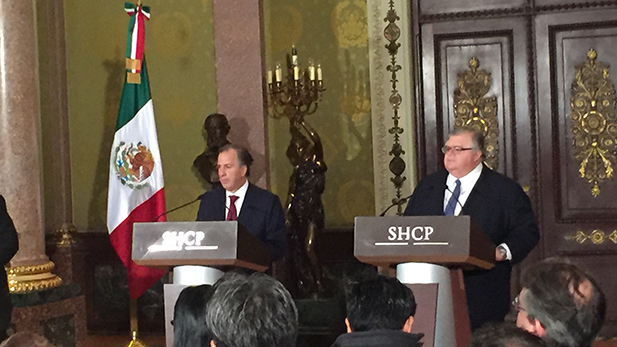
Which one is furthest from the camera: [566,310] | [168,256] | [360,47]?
[360,47]

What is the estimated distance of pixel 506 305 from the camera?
14.3ft

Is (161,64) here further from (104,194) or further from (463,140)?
(463,140)

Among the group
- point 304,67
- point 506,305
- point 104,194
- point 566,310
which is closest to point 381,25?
point 304,67

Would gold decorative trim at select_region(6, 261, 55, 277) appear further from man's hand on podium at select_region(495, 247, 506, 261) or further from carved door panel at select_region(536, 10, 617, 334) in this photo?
carved door panel at select_region(536, 10, 617, 334)

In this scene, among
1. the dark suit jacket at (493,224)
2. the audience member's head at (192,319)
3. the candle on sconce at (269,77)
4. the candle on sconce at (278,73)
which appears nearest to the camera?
the audience member's head at (192,319)

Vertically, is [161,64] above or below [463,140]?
above

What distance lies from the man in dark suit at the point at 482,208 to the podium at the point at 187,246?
3.15 feet

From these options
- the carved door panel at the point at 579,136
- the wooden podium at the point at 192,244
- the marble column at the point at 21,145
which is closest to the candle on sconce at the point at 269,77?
the marble column at the point at 21,145

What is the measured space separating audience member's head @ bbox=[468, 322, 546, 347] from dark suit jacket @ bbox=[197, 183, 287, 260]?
2893mm

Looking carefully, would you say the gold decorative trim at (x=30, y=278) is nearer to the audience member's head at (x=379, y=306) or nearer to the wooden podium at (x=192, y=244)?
the wooden podium at (x=192, y=244)

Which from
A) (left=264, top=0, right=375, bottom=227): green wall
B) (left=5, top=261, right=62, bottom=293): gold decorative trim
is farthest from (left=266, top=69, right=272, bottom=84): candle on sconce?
(left=5, top=261, right=62, bottom=293): gold decorative trim

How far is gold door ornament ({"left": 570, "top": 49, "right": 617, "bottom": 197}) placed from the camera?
7.16 m

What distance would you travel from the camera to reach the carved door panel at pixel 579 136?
7.12 meters

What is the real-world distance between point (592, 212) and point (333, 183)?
2095 mm
